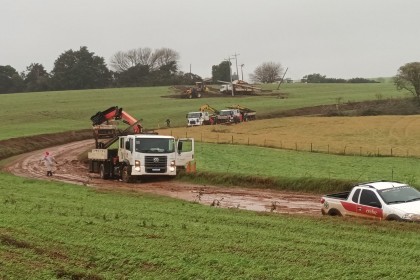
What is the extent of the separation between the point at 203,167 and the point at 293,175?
6677mm

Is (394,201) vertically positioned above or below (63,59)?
below

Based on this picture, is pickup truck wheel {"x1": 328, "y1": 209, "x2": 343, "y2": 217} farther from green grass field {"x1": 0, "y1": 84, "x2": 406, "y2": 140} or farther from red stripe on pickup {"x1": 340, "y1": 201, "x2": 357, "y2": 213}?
green grass field {"x1": 0, "y1": 84, "x2": 406, "y2": 140}

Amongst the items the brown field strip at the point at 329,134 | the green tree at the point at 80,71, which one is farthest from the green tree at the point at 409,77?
the green tree at the point at 80,71

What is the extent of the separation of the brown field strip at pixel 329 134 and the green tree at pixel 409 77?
13778 mm

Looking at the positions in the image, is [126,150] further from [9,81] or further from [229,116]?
[9,81]

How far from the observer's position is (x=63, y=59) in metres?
Result: 168

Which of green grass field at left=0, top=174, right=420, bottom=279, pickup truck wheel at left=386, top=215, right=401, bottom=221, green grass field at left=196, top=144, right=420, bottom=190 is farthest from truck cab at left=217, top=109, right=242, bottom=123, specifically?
pickup truck wheel at left=386, top=215, right=401, bottom=221

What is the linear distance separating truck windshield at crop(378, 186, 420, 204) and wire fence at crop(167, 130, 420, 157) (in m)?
22.6

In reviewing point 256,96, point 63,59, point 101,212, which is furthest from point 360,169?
point 63,59

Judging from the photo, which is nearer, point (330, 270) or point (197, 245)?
point (330, 270)

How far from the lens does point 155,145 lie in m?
31.9

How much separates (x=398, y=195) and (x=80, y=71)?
151705mm

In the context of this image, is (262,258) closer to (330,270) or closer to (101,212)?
(330,270)

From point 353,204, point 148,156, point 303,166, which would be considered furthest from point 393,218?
point 303,166
